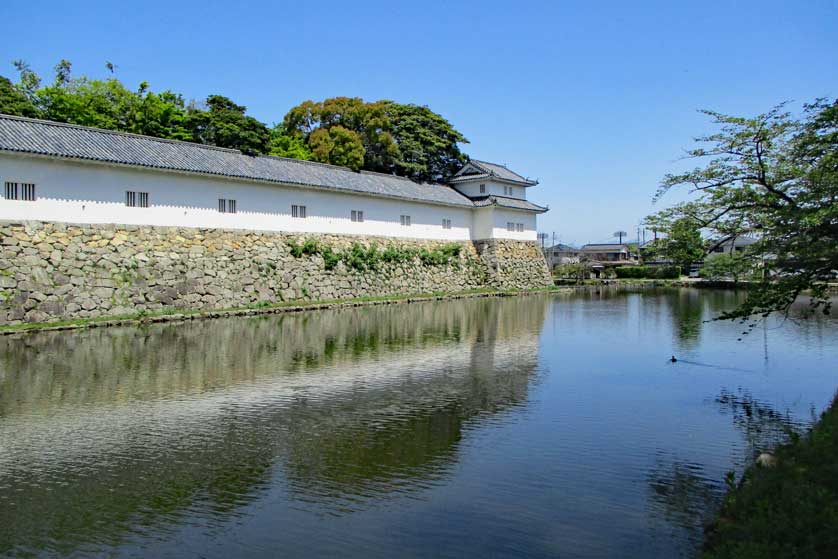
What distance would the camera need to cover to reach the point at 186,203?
2312cm

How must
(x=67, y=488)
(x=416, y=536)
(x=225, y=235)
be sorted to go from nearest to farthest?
(x=416, y=536), (x=67, y=488), (x=225, y=235)

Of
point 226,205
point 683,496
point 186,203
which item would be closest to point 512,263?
point 226,205

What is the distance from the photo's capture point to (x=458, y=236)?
37.2 m

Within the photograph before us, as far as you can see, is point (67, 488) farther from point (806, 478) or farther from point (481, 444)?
point (806, 478)

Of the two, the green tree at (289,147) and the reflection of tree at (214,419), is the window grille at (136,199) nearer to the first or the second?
the reflection of tree at (214,419)

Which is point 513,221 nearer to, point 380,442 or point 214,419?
point 214,419

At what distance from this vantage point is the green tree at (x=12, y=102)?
92.9ft

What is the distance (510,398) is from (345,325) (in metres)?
10.2

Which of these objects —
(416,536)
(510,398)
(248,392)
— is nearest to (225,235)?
(248,392)

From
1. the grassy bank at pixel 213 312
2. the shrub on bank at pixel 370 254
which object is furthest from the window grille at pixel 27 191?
the shrub on bank at pixel 370 254

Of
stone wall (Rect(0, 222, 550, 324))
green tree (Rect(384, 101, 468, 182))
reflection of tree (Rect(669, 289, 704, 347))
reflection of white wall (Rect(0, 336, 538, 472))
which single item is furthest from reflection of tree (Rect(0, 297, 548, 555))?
green tree (Rect(384, 101, 468, 182))

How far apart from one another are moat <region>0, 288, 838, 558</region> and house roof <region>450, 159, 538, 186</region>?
24475 millimetres

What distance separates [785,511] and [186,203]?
21950 millimetres

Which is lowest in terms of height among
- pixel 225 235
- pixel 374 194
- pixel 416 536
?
pixel 416 536
